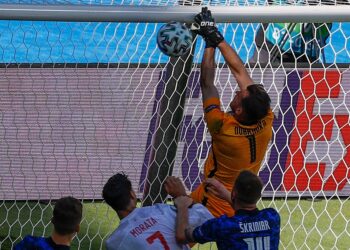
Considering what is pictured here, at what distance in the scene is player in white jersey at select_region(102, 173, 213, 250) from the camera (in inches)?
183

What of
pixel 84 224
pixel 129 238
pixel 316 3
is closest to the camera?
pixel 129 238

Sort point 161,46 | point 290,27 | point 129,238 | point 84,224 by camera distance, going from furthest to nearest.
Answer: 1. point 84,224
2. point 290,27
3. point 161,46
4. point 129,238

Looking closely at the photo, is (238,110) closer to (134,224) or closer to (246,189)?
(246,189)

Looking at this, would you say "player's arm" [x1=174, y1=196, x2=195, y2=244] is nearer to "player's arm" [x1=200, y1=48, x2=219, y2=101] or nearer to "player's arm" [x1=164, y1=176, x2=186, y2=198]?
"player's arm" [x1=164, y1=176, x2=186, y2=198]

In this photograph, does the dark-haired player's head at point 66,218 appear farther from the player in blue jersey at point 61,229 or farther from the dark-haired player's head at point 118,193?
the dark-haired player's head at point 118,193

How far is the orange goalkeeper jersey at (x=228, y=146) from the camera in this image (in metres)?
5.46

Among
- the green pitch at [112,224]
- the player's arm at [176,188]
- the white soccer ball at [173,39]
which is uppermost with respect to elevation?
the white soccer ball at [173,39]

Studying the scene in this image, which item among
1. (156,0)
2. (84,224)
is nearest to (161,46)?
(156,0)

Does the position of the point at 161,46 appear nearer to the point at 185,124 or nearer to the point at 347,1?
the point at 347,1

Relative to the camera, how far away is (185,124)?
23.9ft

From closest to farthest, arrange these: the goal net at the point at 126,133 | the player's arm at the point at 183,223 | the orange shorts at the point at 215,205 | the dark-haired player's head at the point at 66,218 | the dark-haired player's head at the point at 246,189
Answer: the dark-haired player's head at the point at 66,218, the dark-haired player's head at the point at 246,189, the player's arm at the point at 183,223, the orange shorts at the point at 215,205, the goal net at the point at 126,133

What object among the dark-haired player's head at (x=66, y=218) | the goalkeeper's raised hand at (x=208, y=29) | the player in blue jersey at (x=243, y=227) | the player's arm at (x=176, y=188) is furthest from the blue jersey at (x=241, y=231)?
the goalkeeper's raised hand at (x=208, y=29)

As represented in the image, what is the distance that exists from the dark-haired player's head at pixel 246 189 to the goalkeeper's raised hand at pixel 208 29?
3.66 ft

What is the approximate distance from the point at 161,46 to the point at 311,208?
293cm
